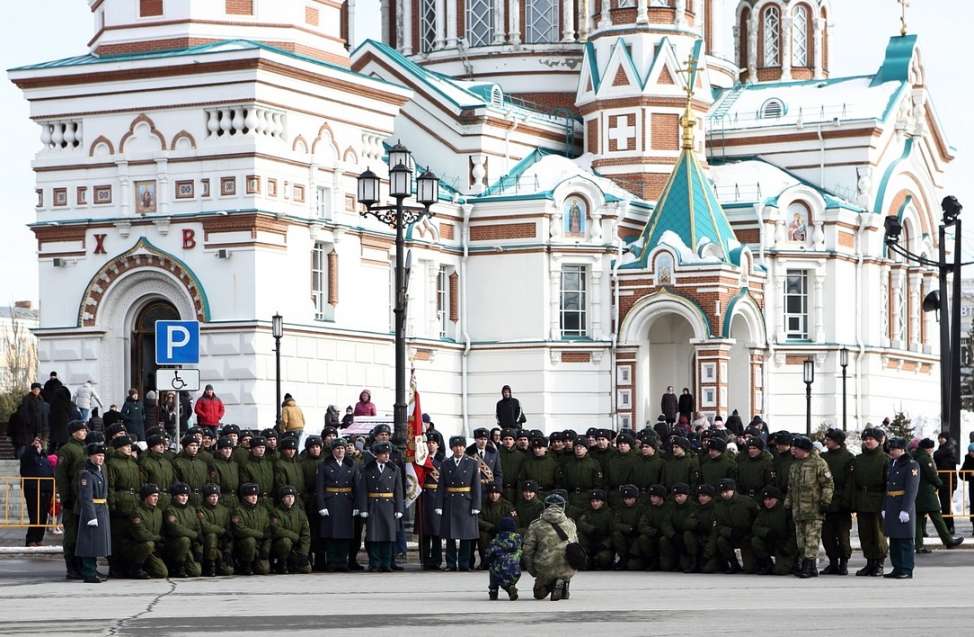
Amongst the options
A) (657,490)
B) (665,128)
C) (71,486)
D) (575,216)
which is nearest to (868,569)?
(657,490)

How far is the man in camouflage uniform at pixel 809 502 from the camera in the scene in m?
19.6

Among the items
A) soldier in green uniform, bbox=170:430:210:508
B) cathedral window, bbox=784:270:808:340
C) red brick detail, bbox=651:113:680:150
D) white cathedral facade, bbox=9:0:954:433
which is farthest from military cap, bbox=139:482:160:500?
cathedral window, bbox=784:270:808:340

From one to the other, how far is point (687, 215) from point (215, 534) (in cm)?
2490

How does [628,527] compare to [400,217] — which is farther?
[400,217]

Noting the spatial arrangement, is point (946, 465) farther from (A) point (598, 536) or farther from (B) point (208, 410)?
(B) point (208, 410)

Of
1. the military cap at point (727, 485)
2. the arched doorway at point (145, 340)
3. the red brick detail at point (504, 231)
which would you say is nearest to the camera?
the military cap at point (727, 485)

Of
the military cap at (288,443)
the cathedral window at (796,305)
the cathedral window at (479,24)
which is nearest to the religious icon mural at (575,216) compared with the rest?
the cathedral window at (796,305)

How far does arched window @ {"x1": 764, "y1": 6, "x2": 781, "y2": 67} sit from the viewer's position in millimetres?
55875

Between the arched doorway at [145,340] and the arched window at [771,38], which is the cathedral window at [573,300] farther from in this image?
the arched window at [771,38]

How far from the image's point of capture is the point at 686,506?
68.6 ft

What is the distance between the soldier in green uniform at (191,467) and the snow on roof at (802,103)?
3114 cm

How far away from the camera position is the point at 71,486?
778 inches

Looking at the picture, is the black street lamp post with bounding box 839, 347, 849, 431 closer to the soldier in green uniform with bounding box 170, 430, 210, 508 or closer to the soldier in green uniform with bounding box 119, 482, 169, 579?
the soldier in green uniform with bounding box 170, 430, 210, 508

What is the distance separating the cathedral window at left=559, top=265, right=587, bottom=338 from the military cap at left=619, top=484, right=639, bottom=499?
75.1 feet
